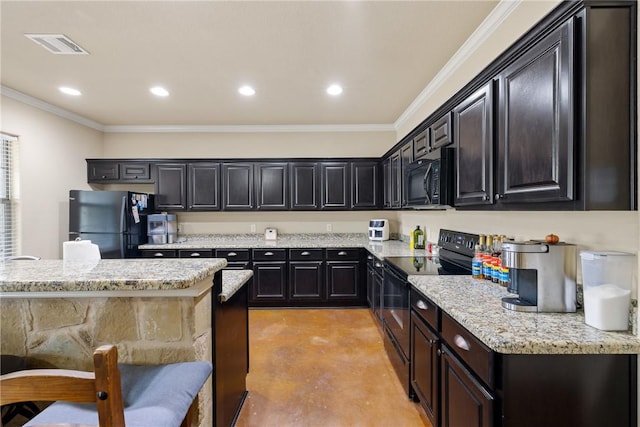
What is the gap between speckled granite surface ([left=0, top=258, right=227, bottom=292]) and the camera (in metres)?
1.26

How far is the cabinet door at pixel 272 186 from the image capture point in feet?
15.4

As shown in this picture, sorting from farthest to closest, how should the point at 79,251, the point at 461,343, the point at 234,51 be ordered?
1. the point at 234,51
2. the point at 79,251
3. the point at 461,343

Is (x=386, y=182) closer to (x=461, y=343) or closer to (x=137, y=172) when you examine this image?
(x=461, y=343)

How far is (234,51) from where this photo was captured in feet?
8.60

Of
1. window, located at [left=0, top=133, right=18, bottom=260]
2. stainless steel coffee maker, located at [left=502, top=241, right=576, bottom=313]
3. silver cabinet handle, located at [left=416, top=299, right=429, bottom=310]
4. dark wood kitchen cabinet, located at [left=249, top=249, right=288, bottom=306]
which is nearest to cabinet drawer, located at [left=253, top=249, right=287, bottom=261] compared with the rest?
dark wood kitchen cabinet, located at [left=249, top=249, right=288, bottom=306]

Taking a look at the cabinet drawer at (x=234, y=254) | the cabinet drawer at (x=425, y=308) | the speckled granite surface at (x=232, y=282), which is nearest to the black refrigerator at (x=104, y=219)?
the cabinet drawer at (x=234, y=254)

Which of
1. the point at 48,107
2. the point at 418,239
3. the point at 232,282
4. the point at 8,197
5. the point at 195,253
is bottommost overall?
the point at 195,253

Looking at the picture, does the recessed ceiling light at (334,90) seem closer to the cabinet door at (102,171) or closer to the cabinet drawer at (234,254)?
the cabinet drawer at (234,254)

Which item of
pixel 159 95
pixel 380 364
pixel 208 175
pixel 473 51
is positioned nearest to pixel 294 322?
pixel 380 364

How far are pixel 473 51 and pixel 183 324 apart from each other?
2.85 m

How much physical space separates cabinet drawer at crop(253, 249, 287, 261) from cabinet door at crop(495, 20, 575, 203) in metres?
3.14

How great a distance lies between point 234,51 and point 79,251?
6.26 feet

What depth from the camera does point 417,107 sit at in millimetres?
3914

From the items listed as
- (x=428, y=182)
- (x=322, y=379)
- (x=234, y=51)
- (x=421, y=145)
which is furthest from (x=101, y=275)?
(x=421, y=145)
